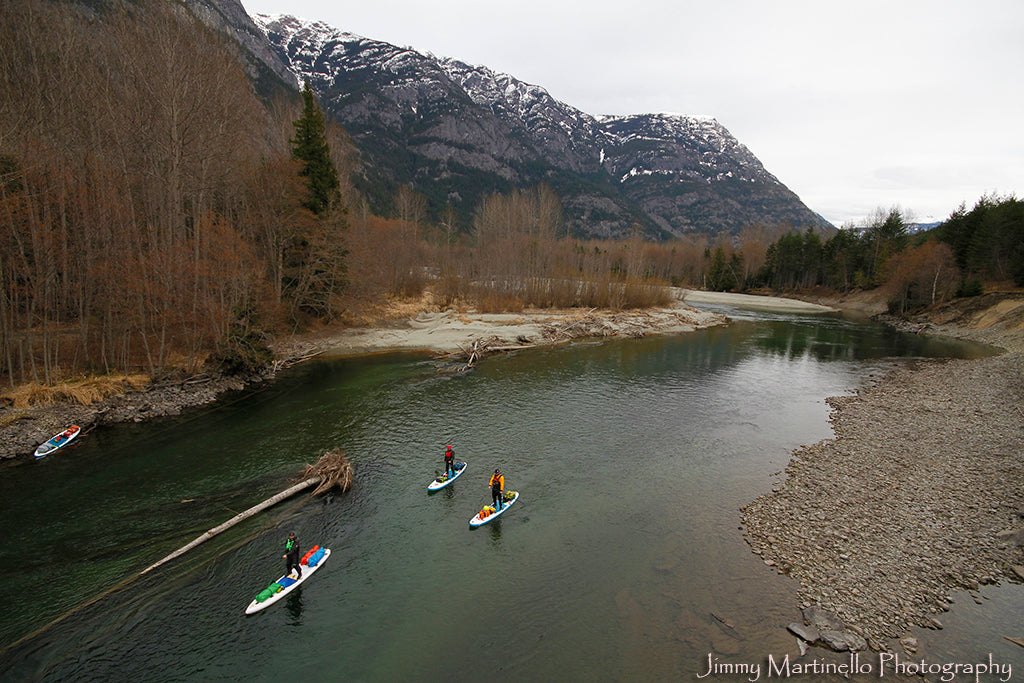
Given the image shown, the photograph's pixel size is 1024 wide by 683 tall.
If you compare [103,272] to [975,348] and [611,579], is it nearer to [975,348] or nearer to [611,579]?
[611,579]

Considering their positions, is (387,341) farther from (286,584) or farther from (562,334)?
(286,584)

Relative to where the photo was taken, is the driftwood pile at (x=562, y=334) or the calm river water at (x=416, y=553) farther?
the driftwood pile at (x=562, y=334)

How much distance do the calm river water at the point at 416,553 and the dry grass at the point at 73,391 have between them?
3389 millimetres

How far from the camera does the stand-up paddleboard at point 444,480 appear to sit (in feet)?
57.7

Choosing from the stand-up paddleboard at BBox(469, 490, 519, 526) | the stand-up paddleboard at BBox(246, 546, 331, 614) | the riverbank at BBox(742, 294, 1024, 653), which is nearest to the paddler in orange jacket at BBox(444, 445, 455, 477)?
the stand-up paddleboard at BBox(469, 490, 519, 526)

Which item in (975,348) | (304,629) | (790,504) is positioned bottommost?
(304,629)

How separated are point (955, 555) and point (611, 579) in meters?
10.3

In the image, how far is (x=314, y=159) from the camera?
1736 inches

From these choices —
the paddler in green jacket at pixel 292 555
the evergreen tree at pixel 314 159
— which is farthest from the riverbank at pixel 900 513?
the evergreen tree at pixel 314 159

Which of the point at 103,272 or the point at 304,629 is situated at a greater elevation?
the point at 103,272

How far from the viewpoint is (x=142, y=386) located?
25750 mm

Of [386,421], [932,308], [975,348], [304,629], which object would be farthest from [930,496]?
[932,308]

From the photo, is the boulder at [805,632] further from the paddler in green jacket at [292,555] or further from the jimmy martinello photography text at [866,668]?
the paddler in green jacket at [292,555]

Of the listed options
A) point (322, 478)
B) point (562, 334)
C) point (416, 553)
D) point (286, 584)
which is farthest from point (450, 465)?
point (562, 334)
